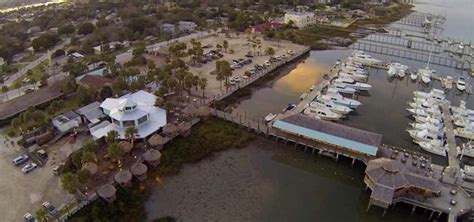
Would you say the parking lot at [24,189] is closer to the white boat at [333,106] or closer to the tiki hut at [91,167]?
the tiki hut at [91,167]

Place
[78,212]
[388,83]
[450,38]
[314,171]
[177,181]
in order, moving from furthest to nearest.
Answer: [450,38], [388,83], [314,171], [177,181], [78,212]

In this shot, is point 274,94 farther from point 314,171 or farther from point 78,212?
point 78,212

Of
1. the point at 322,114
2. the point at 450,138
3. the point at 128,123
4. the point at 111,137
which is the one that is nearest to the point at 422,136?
the point at 450,138

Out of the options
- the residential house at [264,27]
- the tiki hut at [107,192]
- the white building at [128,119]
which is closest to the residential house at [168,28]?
the residential house at [264,27]

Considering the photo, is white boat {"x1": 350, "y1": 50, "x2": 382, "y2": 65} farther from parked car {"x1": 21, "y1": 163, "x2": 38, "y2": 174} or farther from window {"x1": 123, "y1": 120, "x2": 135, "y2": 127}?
parked car {"x1": 21, "y1": 163, "x2": 38, "y2": 174}

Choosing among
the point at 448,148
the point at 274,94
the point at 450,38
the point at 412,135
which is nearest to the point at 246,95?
the point at 274,94
